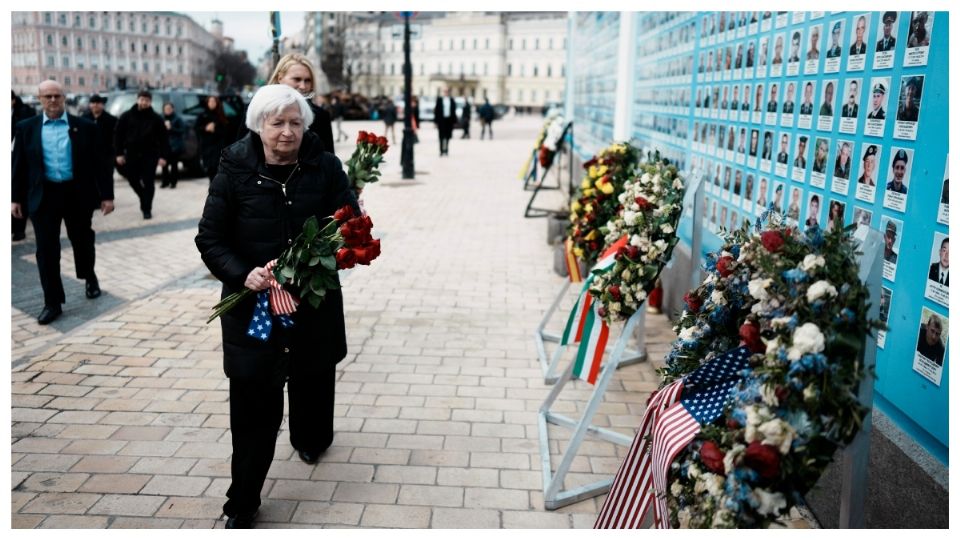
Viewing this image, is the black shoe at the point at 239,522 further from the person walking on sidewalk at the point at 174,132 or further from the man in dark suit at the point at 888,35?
the person walking on sidewalk at the point at 174,132

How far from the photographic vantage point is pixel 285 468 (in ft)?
12.1

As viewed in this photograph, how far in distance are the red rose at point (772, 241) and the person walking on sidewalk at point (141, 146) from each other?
10.3 metres

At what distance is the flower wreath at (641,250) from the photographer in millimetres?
3713

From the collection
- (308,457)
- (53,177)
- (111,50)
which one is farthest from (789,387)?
(111,50)

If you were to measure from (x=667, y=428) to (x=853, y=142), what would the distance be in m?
1.61

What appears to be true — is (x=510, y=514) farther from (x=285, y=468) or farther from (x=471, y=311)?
(x=471, y=311)

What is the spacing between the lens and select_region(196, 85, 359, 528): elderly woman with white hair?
3027 mm

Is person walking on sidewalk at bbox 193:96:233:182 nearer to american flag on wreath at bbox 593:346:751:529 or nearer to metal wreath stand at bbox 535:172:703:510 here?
metal wreath stand at bbox 535:172:703:510

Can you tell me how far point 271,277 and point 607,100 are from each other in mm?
7793

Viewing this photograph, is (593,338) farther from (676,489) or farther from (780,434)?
(780,434)

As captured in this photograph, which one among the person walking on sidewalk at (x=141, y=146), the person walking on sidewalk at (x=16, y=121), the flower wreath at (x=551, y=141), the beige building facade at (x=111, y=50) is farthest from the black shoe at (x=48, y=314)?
the beige building facade at (x=111, y=50)

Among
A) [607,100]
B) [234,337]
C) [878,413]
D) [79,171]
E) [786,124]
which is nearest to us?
[878,413]

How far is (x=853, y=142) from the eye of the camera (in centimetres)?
319

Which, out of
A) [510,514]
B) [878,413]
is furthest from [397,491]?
[878,413]
